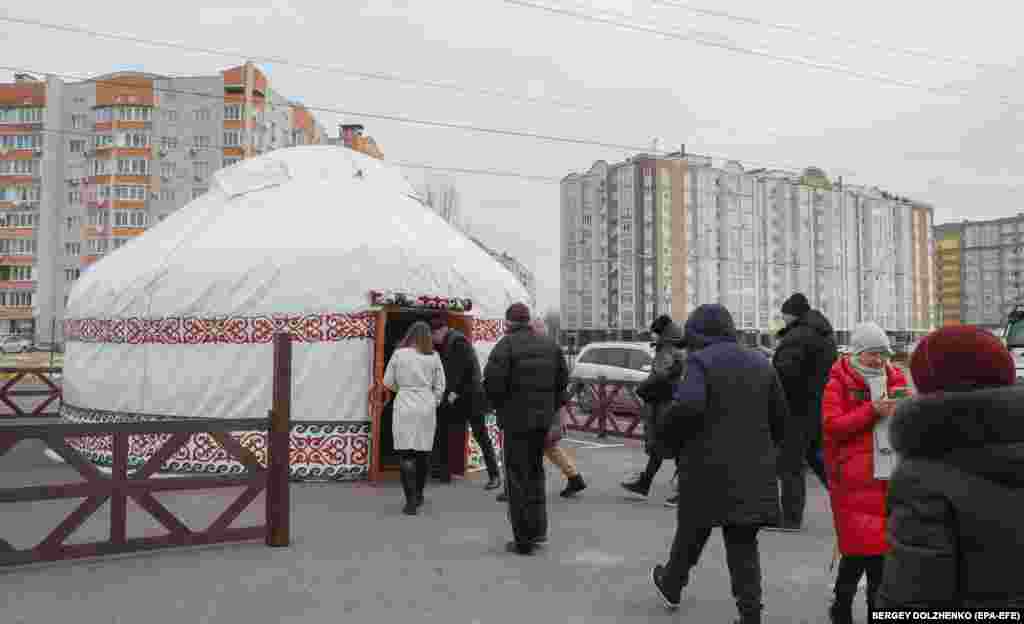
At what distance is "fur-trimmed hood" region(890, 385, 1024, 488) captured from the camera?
169cm

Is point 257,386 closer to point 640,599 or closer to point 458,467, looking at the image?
point 458,467

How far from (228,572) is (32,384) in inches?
861

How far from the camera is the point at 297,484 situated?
8117 mm

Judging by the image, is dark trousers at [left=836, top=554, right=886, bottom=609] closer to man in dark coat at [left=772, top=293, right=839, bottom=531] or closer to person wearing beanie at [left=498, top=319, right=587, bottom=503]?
man in dark coat at [left=772, top=293, right=839, bottom=531]

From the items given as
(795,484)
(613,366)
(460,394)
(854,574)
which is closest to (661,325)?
(795,484)

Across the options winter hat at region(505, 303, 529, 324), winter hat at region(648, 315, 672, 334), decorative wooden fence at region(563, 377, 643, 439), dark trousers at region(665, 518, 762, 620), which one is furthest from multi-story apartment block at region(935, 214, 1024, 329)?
dark trousers at region(665, 518, 762, 620)

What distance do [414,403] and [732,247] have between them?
185ft

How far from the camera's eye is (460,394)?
7.91 m

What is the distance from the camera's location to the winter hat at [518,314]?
564 centimetres

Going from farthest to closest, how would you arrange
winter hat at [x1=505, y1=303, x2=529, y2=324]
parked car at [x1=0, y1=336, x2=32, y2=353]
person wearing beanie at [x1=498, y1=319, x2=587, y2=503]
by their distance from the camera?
parked car at [x1=0, y1=336, x2=32, y2=353] → person wearing beanie at [x1=498, y1=319, x2=587, y2=503] → winter hat at [x1=505, y1=303, x2=529, y2=324]

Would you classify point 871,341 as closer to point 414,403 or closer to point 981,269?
point 414,403

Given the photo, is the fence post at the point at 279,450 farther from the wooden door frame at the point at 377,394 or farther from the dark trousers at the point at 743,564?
the dark trousers at the point at 743,564

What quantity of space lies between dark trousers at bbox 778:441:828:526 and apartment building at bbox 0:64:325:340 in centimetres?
4932

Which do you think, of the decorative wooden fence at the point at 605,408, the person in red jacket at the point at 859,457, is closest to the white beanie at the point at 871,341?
the person in red jacket at the point at 859,457
